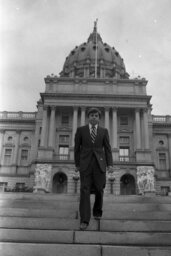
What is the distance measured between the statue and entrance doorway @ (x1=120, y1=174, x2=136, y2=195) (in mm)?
8689

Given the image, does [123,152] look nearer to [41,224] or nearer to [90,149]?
[41,224]

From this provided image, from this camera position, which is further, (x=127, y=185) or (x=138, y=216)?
(x=127, y=185)

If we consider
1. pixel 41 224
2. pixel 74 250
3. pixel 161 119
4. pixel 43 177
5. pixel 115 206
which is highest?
pixel 161 119

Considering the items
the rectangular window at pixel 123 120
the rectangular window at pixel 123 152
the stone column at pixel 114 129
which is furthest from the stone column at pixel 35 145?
the rectangular window at pixel 123 120

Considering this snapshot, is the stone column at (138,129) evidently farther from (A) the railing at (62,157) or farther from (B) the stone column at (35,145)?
(B) the stone column at (35,145)

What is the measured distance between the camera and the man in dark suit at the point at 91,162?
18.2 feet

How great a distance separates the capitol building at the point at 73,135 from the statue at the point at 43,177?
0.46 feet

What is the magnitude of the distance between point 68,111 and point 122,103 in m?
7.13

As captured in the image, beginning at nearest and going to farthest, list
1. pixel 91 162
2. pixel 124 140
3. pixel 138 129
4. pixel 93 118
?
pixel 91 162
pixel 93 118
pixel 138 129
pixel 124 140

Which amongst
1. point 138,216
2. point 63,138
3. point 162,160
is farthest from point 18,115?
point 138,216

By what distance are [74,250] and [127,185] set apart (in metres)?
33.6

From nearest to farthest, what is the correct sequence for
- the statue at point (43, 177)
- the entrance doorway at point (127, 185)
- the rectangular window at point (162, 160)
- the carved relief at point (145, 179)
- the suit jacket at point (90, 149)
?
the suit jacket at point (90, 149)
the carved relief at point (145, 179)
the statue at point (43, 177)
the entrance doorway at point (127, 185)
the rectangular window at point (162, 160)

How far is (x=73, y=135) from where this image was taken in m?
38.2

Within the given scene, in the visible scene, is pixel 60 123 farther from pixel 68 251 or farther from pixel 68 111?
pixel 68 251
